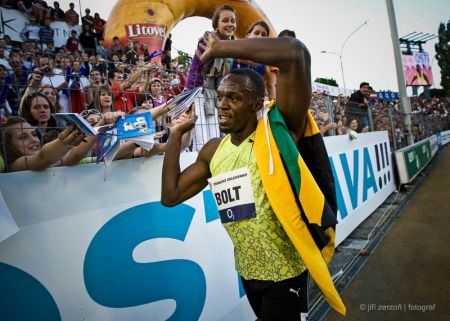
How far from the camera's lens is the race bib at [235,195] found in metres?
1.70

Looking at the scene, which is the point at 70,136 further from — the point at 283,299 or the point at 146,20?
the point at 146,20

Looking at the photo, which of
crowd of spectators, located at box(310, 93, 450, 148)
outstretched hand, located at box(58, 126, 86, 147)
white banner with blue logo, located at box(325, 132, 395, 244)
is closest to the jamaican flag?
outstretched hand, located at box(58, 126, 86, 147)

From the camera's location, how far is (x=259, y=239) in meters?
1.69

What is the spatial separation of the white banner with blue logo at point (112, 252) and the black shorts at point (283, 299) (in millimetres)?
950

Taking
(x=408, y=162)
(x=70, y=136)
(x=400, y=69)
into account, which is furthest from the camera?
(x=400, y=69)

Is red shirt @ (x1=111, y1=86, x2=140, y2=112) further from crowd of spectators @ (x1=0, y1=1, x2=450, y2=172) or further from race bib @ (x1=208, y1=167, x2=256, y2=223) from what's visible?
race bib @ (x1=208, y1=167, x2=256, y2=223)

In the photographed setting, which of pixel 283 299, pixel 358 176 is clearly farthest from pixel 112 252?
pixel 358 176

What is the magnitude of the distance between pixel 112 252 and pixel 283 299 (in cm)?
119

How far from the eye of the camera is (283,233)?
1.70m

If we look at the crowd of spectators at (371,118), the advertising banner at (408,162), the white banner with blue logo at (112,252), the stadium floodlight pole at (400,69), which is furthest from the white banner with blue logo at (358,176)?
the stadium floodlight pole at (400,69)

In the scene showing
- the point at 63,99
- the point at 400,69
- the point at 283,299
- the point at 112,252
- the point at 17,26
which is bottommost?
the point at 283,299

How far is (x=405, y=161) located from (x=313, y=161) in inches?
323

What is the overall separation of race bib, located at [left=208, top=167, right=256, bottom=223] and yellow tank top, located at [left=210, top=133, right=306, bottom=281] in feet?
0.09

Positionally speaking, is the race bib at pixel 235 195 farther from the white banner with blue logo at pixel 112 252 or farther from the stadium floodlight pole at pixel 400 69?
the stadium floodlight pole at pixel 400 69
